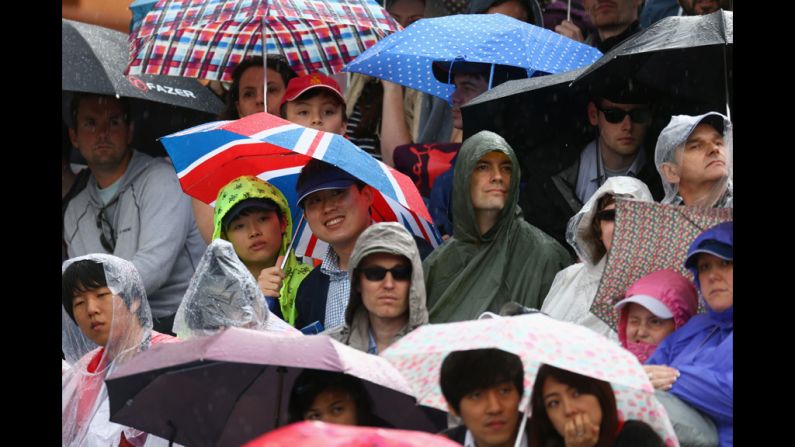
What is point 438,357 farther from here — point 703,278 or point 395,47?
point 395,47

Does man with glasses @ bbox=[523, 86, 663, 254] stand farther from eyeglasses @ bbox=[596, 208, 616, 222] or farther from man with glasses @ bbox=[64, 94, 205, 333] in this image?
man with glasses @ bbox=[64, 94, 205, 333]

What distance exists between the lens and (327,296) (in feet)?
27.6

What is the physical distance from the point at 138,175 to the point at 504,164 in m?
2.66

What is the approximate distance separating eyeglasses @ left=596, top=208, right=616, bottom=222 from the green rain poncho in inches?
65.1

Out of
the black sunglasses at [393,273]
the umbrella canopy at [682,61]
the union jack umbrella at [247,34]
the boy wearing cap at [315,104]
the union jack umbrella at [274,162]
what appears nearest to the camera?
the black sunglasses at [393,273]

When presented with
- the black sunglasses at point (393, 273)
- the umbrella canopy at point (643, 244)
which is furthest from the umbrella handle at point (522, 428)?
the black sunglasses at point (393, 273)

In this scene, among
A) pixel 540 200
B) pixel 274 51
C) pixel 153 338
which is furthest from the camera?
pixel 274 51

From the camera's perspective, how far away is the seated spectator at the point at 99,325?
26.0 ft

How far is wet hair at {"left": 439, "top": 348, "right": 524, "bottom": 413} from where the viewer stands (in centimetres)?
636

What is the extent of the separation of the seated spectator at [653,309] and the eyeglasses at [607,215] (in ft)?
2.26

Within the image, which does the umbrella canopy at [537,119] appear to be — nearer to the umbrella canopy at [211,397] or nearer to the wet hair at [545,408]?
the umbrella canopy at [211,397]

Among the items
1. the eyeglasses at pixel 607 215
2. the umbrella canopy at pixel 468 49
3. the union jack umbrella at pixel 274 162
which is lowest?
the eyeglasses at pixel 607 215

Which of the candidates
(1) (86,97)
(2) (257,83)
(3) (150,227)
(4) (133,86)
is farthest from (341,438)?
(1) (86,97)
